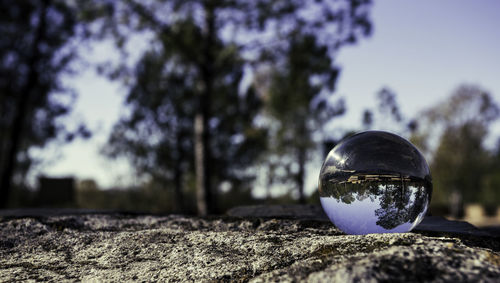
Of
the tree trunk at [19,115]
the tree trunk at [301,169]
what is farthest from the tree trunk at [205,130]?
the tree trunk at [301,169]

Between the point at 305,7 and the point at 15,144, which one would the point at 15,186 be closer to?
the point at 15,144

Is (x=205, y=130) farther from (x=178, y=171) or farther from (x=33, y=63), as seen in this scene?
(x=178, y=171)

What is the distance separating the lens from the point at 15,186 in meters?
20.7

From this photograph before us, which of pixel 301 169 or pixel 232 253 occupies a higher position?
pixel 301 169

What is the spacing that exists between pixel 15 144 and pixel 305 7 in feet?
31.7

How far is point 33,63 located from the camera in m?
13.3

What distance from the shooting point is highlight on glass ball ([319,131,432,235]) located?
285 cm

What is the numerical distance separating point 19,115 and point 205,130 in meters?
6.35

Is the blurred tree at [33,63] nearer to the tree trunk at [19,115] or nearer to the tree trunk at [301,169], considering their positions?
the tree trunk at [19,115]

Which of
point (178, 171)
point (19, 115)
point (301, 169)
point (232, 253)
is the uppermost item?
point (19, 115)

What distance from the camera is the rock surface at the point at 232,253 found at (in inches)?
75.6

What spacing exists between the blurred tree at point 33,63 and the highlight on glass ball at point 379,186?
40.2ft

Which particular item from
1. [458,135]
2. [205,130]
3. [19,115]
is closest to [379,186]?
[205,130]

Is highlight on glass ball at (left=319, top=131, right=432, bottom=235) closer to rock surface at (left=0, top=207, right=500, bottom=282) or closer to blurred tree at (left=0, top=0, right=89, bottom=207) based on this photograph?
rock surface at (left=0, top=207, right=500, bottom=282)
